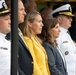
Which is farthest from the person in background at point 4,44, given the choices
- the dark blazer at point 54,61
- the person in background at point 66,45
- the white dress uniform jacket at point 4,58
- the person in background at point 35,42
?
the person in background at point 66,45

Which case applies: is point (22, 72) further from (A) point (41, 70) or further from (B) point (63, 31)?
(B) point (63, 31)

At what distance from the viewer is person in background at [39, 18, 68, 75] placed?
470 cm

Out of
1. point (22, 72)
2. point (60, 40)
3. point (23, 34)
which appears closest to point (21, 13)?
point (23, 34)

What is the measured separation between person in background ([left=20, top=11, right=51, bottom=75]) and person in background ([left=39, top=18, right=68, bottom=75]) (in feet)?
0.56

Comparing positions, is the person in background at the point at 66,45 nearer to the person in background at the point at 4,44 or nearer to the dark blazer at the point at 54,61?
the dark blazer at the point at 54,61

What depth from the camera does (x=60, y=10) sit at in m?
5.72

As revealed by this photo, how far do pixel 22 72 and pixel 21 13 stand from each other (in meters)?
0.62

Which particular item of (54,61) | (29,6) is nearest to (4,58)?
(54,61)

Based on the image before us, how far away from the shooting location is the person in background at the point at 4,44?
11.9ft

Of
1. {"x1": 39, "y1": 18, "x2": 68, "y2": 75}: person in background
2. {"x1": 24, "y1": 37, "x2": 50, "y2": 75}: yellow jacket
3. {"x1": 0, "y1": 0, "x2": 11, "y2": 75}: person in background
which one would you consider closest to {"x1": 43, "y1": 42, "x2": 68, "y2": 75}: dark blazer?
{"x1": 39, "y1": 18, "x2": 68, "y2": 75}: person in background

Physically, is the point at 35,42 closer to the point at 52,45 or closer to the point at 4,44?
the point at 52,45

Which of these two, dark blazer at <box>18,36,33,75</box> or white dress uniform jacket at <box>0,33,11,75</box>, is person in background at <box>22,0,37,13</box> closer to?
dark blazer at <box>18,36,33,75</box>

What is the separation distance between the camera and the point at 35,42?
4414 millimetres

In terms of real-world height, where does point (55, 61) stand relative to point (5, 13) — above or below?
below
